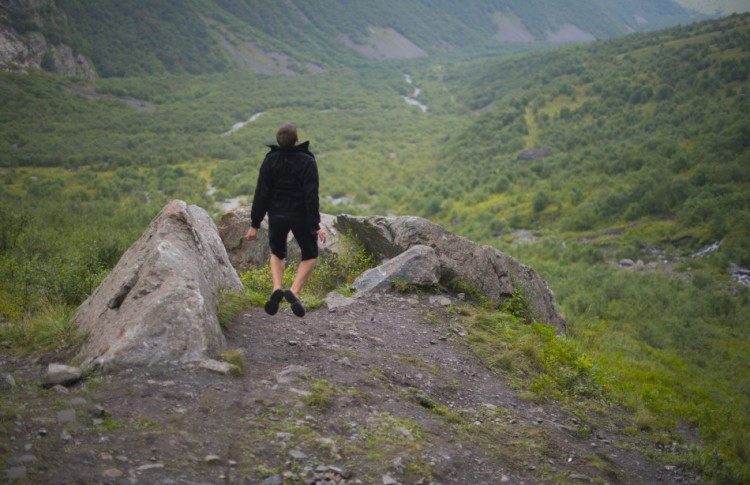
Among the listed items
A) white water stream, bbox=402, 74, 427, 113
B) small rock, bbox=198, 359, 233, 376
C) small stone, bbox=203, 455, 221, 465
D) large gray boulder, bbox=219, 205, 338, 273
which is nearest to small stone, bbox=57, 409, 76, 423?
small stone, bbox=203, 455, 221, 465

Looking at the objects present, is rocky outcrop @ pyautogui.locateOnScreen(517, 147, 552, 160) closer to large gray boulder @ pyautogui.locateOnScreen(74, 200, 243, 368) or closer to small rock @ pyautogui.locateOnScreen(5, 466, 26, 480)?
large gray boulder @ pyautogui.locateOnScreen(74, 200, 243, 368)

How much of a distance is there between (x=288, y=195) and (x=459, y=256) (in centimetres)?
502

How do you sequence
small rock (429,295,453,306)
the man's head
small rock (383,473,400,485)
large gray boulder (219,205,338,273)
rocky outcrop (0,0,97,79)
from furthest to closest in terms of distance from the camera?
rocky outcrop (0,0,97,79) < large gray boulder (219,205,338,273) < small rock (429,295,453,306) < the man's head < small rock (383,473,400,485)

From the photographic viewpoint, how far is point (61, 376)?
5.78 meters

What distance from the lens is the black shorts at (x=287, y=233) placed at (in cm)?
752

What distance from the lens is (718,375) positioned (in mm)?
19281

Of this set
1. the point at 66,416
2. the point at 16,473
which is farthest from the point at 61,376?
the point at 16,473

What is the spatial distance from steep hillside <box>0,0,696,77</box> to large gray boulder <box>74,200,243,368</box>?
86.6 m

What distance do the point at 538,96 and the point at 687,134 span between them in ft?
86.5

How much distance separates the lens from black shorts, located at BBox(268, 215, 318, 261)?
7523 millimetres

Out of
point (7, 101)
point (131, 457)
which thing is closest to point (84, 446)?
point (131, 457)

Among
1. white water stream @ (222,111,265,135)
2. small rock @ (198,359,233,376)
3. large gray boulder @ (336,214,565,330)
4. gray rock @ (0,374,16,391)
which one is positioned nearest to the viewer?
gray rock @ (0,374,16,391)

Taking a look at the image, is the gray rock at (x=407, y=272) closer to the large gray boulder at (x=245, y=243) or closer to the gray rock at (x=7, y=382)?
the large gray boulder at (x=245, y=243)

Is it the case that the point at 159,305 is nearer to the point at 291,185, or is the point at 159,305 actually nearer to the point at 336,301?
the point at 291,185
